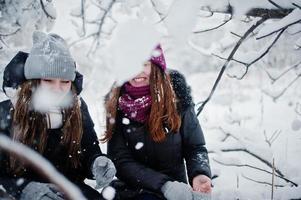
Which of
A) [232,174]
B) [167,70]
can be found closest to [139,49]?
[167,70]

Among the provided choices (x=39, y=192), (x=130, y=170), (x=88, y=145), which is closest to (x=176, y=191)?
(x=130, y=170)

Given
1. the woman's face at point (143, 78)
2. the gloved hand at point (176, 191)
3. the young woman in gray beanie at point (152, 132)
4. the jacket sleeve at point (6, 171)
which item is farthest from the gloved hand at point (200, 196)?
the jacket sleeve at point (6, 171)

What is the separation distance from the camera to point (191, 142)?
2.68 m

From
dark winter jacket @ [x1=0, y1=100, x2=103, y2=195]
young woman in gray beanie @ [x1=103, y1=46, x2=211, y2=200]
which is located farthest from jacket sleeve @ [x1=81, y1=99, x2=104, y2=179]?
young woman in gray beanie @ [x1=103, y1=46, x2=211, y2=200]

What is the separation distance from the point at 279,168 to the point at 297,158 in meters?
1.55

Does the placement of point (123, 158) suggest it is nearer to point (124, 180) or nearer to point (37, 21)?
point (124, 180)

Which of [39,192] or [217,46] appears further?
[217,46]

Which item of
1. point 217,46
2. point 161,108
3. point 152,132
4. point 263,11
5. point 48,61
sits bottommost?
point 152,132

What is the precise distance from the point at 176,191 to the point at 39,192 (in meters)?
0.83

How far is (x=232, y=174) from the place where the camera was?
4.35m

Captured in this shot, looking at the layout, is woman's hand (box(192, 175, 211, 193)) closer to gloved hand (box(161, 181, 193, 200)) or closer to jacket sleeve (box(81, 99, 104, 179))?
gloved hand (box(161, 181, 193, 200))

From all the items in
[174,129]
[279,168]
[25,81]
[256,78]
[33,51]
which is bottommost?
[256,78]

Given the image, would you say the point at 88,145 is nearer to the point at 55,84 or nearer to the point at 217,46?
the point at 55,84

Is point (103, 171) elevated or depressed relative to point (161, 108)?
depressed
